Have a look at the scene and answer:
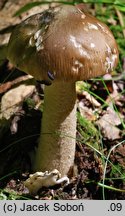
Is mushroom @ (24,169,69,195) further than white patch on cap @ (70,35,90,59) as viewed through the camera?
Yes

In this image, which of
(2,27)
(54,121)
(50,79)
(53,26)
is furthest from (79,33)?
(2,27)

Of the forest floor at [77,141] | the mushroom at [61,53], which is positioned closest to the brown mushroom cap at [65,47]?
the mushroom at [61,53]

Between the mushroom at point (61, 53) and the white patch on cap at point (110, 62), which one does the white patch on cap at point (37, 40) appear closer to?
the mushroom at point (61, 53)

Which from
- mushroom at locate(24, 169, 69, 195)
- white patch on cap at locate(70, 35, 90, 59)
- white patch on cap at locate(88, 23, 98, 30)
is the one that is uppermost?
white patch on cap at locate(88, 23, 98, 30)

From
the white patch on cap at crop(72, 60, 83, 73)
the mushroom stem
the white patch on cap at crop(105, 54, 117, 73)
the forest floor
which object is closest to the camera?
the white patch on cap at crop(72, 60, 83, 73)

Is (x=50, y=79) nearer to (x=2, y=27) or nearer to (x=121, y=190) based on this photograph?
(x=121, y=190)

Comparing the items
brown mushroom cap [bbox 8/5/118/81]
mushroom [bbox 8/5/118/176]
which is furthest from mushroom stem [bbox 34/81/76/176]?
brown mushroom cap [bbox 8/5/118/81]

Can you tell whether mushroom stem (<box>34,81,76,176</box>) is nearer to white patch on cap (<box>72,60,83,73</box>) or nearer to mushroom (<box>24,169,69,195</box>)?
mushroom (<box>24,169,69,195</box>)
